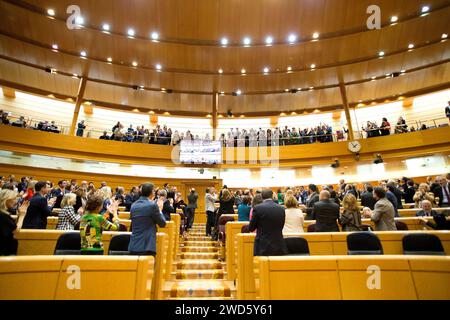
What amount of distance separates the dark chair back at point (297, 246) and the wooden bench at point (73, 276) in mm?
1715

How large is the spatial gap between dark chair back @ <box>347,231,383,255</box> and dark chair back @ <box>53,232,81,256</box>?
9.76ft

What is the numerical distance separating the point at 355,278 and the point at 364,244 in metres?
1.13

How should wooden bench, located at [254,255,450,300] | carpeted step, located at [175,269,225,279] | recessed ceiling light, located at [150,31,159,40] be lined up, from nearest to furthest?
wooden bench, located at [254,255,450,300] → carpeted step, located at [175,269,225,279] → recessed ceiling light, located at [150,31,159,40]

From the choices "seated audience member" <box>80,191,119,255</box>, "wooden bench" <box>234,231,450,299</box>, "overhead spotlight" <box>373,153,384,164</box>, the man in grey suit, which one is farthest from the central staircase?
"overhead spotlight" <box>373,153,384,164</box>

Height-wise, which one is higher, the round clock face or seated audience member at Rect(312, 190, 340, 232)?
the round clock face

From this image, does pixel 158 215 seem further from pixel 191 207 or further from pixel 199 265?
pixel 191 207

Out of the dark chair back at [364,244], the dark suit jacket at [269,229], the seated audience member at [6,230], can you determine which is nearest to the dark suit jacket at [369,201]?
the dark chair back at [364,244]

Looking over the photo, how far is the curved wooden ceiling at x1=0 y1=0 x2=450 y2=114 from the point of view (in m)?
9.95

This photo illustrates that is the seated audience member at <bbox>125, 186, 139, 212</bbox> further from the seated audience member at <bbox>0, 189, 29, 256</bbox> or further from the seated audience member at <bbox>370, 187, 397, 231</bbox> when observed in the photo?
the seated audience member at <bbox>370, 187, 397, 231</bbox>

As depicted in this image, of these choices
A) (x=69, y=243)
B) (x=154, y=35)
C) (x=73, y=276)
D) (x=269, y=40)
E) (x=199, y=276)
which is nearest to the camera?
(x=73, y=276)

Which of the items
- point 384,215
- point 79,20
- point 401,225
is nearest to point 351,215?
point 384,215

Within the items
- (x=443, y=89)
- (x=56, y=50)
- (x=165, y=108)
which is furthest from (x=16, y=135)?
(x=443, y=89)

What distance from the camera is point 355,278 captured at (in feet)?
5.94

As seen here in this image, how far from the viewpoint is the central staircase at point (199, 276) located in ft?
11.4
